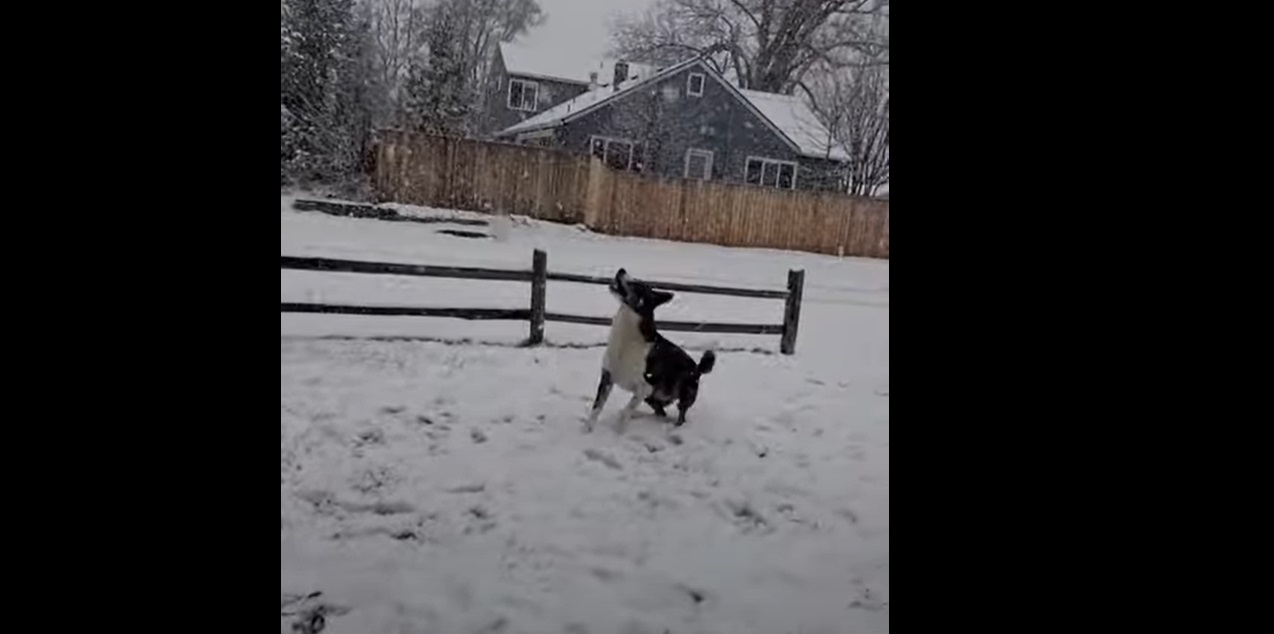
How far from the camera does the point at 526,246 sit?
2744 mm

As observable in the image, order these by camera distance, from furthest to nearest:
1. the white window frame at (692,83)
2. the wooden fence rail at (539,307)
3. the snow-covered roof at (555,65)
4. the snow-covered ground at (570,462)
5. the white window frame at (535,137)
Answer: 1. the wooden fence rail at (539,307)
2. the white window frame at (535,137)
3. the white window frame at (692,83)
4. the snow-covered roof at (555,65)
5. the snow-covered ground at (570,462)

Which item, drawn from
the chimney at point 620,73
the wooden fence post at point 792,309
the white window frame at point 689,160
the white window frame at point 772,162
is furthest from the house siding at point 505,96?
the wooden fence post at point 792,309

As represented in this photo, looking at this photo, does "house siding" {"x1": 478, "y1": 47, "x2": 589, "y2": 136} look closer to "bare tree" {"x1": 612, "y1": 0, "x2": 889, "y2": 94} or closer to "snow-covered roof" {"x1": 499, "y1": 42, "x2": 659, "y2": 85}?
"snow-covered roof" {"x1": 499, "y1": 42, "x2": 659, "y2": 85}

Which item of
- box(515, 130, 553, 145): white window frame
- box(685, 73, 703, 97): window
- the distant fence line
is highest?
box(685, 73, 703, 97): window

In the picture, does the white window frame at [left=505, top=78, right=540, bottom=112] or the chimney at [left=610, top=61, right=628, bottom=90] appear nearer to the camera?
the chimney at [left=610, top=61, right=628, bottom=90]

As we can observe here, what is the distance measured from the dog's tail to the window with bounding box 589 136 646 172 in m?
0.57

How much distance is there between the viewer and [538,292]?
2822 mm

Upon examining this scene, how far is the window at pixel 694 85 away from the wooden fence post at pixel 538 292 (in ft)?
2.43

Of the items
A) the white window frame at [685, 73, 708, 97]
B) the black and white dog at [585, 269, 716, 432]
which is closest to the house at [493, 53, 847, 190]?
the white window frame at [685, 73, 708, 97]

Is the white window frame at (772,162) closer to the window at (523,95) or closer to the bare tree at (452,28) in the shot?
the window at (523,95)

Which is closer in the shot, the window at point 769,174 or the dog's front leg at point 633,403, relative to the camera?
the dog's front leg at point 633,403

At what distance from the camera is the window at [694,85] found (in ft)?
6.77

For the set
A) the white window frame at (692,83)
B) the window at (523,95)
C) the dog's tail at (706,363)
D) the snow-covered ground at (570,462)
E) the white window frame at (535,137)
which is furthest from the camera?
the dog's tail at (706,363)

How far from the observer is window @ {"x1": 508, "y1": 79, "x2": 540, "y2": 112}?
2168mm
